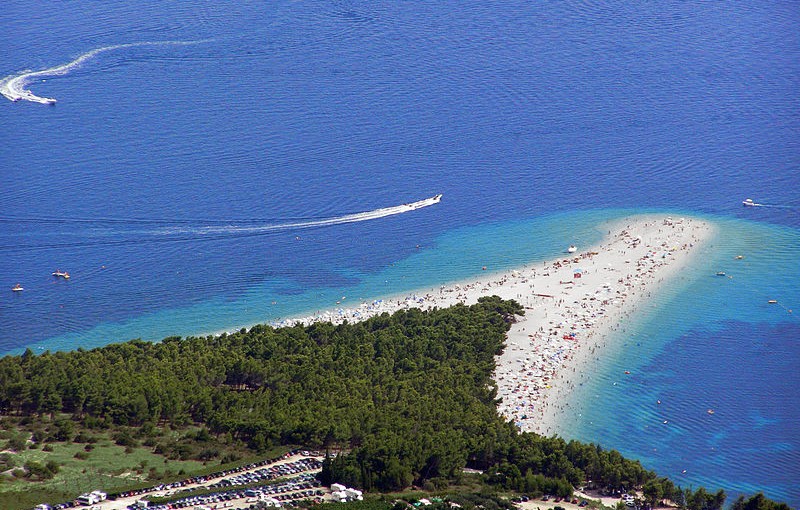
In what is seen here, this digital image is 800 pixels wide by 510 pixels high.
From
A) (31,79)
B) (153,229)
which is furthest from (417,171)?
(31,79)

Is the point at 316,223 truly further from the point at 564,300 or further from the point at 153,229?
the point at 564,300

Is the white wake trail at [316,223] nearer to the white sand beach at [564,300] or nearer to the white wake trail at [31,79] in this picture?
the white sand beach at [564,300]

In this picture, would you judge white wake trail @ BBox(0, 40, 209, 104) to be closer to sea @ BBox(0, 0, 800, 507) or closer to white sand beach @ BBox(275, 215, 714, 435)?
sea @ BBox(0, 0, 800, 507)

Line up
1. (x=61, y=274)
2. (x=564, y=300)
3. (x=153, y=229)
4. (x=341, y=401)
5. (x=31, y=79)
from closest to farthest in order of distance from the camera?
(x=341, y=401), (x=564, y=300), (x=61, y=274), (x=153, y=229), (x=31, y=79)

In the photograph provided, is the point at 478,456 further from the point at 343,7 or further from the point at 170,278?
the point at 343,7

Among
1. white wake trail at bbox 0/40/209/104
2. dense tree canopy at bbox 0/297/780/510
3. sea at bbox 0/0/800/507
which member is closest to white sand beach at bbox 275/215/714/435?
sea at bbox 0/0/800/507
